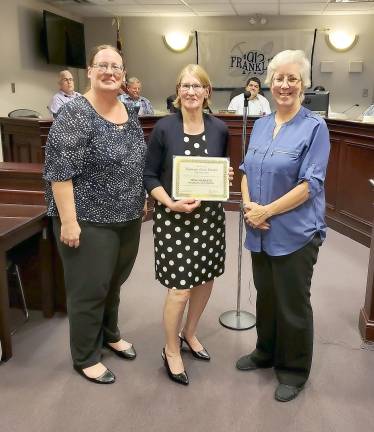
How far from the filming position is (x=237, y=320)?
2.58m

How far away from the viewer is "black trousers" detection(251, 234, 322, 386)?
1762 mm

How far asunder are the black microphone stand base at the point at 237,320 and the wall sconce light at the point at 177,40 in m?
6.36

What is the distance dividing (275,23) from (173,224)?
687cm

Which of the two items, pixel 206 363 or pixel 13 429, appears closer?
pixel 13 429

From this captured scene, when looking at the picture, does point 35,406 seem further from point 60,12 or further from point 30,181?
point 60,12

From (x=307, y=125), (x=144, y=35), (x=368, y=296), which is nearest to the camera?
(x=307, y=125)

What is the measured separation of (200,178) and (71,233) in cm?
57

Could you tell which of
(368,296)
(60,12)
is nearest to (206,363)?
(368,296)

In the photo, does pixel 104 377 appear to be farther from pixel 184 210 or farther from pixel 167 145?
pixel 167 145

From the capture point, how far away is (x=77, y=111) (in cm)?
169

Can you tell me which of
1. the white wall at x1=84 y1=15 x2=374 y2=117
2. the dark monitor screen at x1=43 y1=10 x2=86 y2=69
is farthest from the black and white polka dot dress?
the white wall at x1=84 y1=15 x2=374 y2=117

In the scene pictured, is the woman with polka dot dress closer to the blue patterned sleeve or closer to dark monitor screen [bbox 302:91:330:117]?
the blue patterned sleeve

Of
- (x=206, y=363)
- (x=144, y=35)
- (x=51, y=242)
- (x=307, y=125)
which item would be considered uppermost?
(x=144, y=35)

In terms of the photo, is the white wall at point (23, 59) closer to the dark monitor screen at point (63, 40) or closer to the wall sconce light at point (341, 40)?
the dark monitor screen at point (63, 40)
